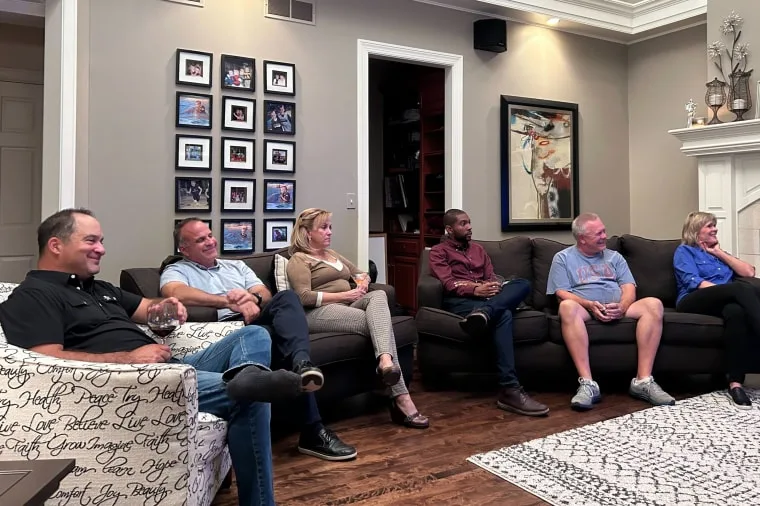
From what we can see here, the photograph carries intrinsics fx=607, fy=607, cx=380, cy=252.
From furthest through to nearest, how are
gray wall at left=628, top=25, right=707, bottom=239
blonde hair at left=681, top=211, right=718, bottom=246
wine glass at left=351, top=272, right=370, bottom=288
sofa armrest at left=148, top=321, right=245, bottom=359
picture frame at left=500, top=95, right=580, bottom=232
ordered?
gray wall at left=628, top=25, right=707, bottom=239 < picture frame at left=500, top=95, right=580, bottom=232 < blonde hair at left=681, top=211, right=718, bottom=246 < wine glass at left=351, top=272, right=370, bottom=288 < sofa armrest at left=148, top=321, right=245, bottom=359

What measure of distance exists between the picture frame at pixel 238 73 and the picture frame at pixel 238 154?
35cm

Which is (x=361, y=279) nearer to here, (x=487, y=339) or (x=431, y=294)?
(x=431, y=294)

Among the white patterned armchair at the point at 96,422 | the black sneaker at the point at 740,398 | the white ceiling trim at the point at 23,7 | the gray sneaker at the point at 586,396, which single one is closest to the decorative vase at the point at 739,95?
the black sneaker at the point at 740,398

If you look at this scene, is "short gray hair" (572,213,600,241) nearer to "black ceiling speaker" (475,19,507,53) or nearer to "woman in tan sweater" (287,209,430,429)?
"woman in tan sweater" (287,209,430,429)

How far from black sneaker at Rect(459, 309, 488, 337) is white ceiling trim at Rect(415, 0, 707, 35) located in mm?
2847

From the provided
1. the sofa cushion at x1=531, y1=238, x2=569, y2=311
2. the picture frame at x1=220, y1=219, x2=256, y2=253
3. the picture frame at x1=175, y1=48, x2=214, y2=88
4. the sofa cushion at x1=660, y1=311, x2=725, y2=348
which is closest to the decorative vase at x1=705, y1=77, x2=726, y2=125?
the sofa cushion at x1=531, y1=238, x2=569, y2=311

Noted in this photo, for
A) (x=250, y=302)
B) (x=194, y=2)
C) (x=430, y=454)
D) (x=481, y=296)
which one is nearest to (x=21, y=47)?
(x=194, y=2)

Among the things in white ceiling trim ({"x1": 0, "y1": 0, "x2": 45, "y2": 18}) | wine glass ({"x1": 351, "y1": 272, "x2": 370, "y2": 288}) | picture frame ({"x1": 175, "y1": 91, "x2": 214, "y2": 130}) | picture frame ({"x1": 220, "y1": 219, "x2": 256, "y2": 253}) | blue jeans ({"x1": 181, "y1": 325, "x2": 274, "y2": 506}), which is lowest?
blue jeans ({"x1": 181, "y1": 325, "x2": 274, "y2": 506})

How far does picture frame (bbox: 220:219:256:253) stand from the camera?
413 cm

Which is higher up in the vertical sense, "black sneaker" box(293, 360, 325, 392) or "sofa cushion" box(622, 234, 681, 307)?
"sofa cushion" box(622, 234, 681, 307)

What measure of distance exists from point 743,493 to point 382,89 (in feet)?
17.2

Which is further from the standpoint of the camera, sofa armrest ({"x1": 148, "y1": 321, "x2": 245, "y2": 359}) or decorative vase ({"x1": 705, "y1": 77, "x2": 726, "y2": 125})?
decorative vase ({"x1": 705, "y1": 77, "x2": 726, "y2": 125})

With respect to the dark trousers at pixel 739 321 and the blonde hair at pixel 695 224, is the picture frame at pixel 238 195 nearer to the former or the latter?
the blonde hair at pixel 695 224

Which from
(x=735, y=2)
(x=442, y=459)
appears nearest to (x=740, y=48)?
(x=735, y=2)
